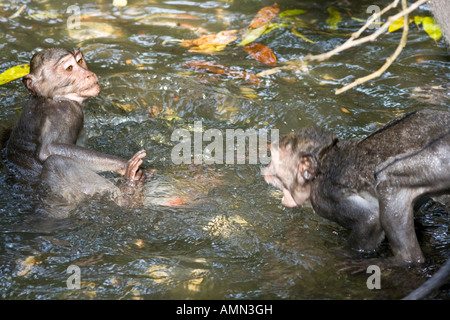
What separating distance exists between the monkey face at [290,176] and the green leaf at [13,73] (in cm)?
447

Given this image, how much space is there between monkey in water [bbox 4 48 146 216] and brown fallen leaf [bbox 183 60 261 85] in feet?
6.76

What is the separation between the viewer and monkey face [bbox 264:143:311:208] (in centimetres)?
531

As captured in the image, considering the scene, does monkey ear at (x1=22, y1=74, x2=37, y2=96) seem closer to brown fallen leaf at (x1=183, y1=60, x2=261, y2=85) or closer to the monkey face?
brown fallen leaf at (x1=183, y1=60, x2=261, y2=85)

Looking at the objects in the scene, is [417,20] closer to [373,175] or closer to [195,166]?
[195,166]

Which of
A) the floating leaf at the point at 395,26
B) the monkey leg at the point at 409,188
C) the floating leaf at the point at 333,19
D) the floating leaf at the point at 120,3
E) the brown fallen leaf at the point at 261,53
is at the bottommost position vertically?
the monkey leg at the point at 409,188

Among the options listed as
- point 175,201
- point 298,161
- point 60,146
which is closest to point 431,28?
point 298,161

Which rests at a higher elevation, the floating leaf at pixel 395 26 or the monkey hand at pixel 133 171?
the floating leaf at pixel 395 26

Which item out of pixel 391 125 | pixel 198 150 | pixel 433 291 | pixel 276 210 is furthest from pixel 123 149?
pixel 433 291

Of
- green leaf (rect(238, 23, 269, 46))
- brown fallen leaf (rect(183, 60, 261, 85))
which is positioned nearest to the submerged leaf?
green leaf (rect(238, 23, 269, 46))

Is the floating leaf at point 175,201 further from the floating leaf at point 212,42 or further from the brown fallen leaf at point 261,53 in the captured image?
the floating leaf at point 212,42

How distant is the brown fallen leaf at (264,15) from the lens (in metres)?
9.70

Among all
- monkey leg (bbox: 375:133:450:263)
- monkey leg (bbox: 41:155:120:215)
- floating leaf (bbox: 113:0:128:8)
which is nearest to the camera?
monkey leg (bbox: 375:133:450:263)

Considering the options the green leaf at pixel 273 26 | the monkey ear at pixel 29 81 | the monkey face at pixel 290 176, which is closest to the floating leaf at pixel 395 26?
the green leaf at pixel 273 26

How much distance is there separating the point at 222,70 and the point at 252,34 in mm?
1269
